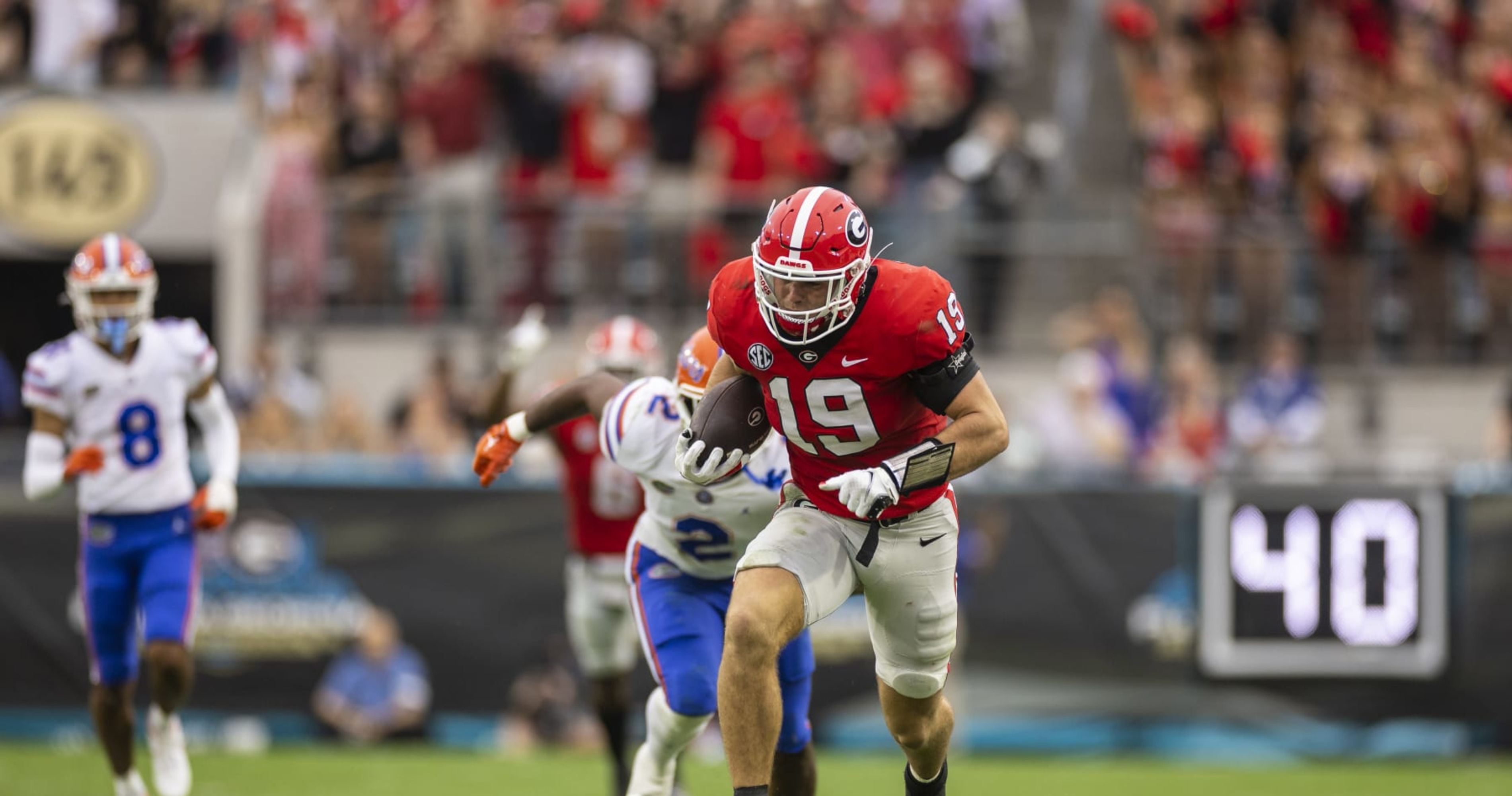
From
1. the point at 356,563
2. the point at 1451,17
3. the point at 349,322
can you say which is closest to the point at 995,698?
the point at 356,563

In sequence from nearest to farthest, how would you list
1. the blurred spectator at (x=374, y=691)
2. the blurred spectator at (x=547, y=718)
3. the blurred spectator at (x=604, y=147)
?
the blurred spectator at (x=374, y=691) < the blurred spectator at (x=547, y=718) < the blurred spectator at (x=604, y=147)

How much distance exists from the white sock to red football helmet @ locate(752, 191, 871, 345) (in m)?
1.66

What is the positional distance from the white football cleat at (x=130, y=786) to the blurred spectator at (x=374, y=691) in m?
3.82

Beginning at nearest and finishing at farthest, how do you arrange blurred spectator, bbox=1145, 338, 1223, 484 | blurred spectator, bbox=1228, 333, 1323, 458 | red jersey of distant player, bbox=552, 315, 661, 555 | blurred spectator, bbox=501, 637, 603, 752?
red jersey of distant player, bbox=552, 315, 661, 555, blurred spectator, bbox=501, 637, 603, 752, blurred spectator, bbox=1145, 338, 1223, 484, blurred spectator, bbox=1228, 333, 1323, 458

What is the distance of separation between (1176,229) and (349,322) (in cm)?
616

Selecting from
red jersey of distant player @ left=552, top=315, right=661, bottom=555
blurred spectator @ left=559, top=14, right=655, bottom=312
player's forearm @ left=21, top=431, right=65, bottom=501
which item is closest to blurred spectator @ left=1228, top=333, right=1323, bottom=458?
blurred spectator @ left=559, top=14, right=655, bottom=312

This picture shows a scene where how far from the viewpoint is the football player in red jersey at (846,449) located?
20.3 feet

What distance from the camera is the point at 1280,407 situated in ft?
45.3

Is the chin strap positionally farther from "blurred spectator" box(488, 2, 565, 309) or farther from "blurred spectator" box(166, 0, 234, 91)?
"blurred spectator" box(166, 0, 234, 91)

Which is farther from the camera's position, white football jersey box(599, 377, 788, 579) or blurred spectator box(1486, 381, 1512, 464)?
blurred spectator box(1486, 381, 1512, 464)

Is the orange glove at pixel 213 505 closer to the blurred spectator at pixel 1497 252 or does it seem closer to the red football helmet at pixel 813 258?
the red football helmet at pixel 813 258

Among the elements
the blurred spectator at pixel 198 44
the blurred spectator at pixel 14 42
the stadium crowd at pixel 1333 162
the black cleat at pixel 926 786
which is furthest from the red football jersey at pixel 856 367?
the blurred spectator at pixel 14 42

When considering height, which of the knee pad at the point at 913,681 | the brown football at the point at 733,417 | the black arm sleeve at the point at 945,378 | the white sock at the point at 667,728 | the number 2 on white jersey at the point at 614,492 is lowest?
the white sock at the point at 667,728

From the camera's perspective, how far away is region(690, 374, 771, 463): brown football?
21.2 feet
